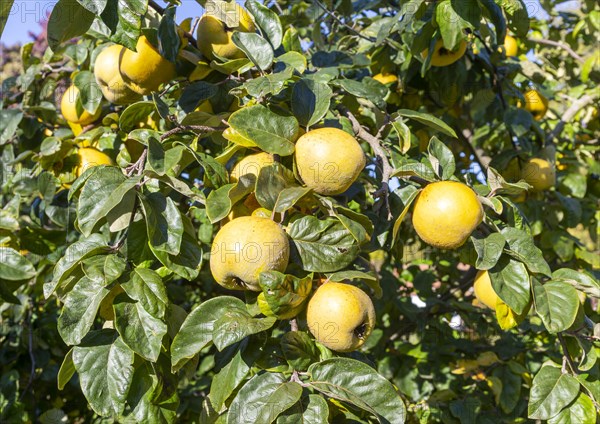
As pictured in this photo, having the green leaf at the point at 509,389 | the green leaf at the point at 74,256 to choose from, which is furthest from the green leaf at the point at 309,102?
the green leaf at the point at 509,389

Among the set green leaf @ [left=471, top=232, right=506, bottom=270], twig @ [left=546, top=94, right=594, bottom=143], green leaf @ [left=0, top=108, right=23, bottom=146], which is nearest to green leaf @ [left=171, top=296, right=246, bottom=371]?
green leaf @ [left=471, top=232, right=506, bottom=270]

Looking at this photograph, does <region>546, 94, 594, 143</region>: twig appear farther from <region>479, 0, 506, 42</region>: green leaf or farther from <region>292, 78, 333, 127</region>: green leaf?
<region>292, 78, 333, 127</region>: green leaf

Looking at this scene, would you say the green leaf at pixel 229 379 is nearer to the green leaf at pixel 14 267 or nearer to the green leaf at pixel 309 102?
the green leaf at pixel 309 102

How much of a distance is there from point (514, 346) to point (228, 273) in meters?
1.49

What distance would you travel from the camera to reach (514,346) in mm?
2182

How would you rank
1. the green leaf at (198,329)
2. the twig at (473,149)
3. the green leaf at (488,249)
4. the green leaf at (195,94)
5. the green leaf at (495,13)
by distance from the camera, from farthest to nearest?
the twig at (473,149), the green leaf at (495,13), the green leaf at (195,94), the green leaf at (488,249), the green leaf at (198,329)

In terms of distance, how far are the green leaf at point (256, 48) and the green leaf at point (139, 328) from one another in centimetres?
57

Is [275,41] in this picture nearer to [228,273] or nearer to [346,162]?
[346,162]

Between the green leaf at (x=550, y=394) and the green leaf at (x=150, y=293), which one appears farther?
the green leaf at (x=550, y=394)

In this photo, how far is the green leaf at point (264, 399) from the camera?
1.00 metres

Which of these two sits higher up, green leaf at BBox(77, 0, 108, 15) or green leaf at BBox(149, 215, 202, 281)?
green leaf at BBox(77, 0, 108, 15)

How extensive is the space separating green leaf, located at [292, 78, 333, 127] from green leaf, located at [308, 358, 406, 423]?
0.49 m

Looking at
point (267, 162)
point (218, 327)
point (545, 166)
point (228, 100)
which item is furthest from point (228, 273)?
point (545, 166)

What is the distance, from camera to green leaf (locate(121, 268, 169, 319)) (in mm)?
1064
